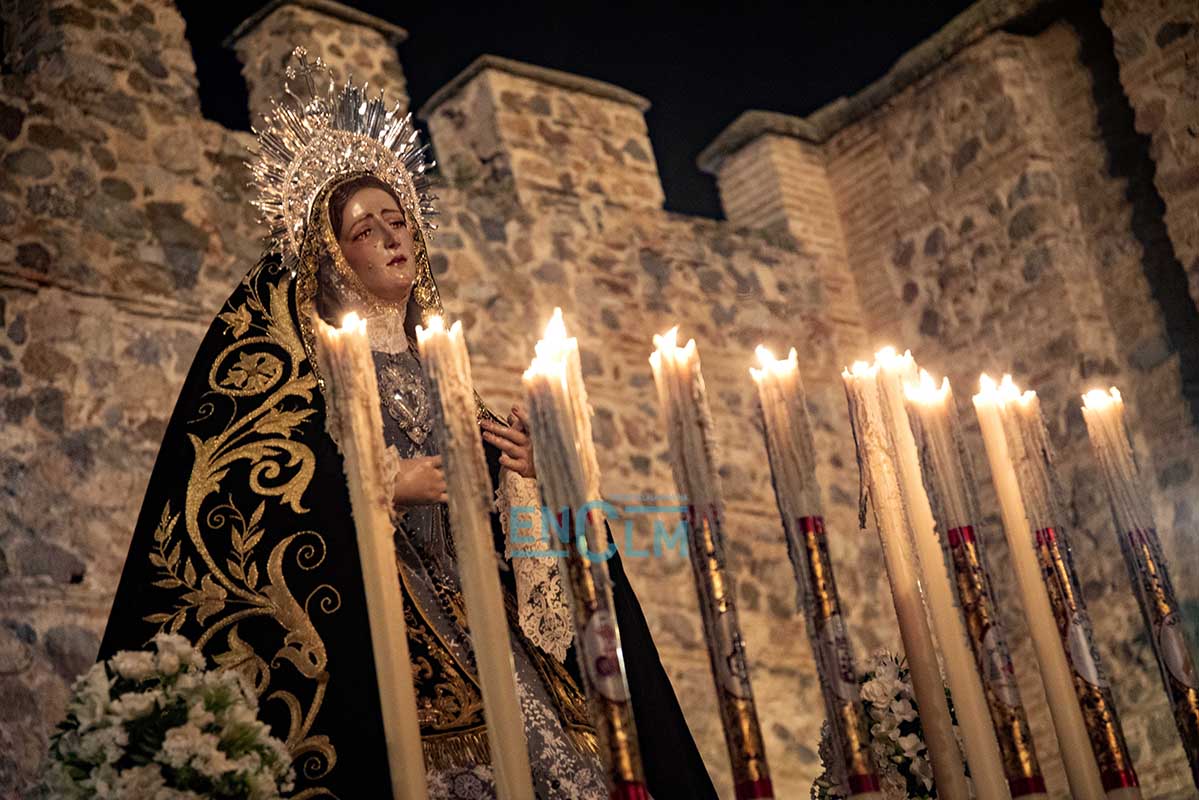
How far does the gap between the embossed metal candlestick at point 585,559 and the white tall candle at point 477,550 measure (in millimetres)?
107

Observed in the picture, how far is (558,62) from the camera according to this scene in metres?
9.27

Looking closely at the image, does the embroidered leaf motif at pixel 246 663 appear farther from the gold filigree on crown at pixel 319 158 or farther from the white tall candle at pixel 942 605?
the white tall candle at pixel 942 605

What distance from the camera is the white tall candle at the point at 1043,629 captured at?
293cm

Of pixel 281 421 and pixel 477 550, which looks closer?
pixel 477 550

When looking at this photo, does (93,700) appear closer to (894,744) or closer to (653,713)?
(653,713)

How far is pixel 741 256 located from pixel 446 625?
442 centimetres

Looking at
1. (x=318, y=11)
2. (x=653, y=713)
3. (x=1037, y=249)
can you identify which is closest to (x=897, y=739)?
(x=653, y=713)

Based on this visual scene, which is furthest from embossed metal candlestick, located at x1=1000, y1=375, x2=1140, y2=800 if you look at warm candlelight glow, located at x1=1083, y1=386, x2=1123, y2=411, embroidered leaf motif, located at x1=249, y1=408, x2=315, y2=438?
embroidered leaf motif, located at x1=249, y1=408, x2=315, y2=438

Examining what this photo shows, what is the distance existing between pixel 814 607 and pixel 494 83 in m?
5.13

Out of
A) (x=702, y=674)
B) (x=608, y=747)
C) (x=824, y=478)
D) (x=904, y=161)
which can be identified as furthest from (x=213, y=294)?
(x=608, y=747)

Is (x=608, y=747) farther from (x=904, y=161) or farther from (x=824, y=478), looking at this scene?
(x=904, y=161)

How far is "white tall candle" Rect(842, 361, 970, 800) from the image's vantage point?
281 cm

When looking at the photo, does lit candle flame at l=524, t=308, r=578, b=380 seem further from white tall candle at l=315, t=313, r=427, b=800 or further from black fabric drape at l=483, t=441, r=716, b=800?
black fabric drape at l=483, t=441, r=716, b=800

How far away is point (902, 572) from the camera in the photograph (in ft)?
9.73
